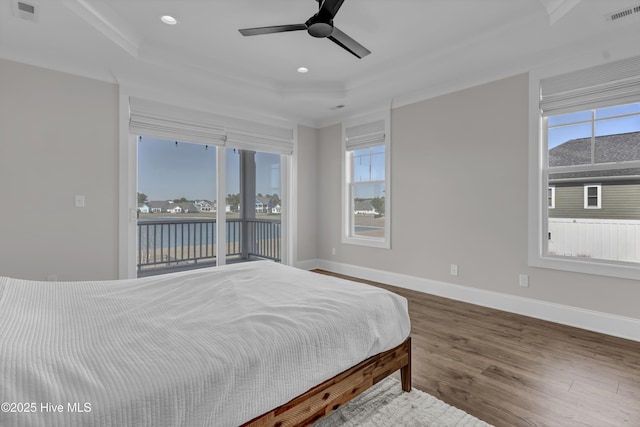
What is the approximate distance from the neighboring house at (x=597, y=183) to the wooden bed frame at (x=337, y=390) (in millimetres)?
2455

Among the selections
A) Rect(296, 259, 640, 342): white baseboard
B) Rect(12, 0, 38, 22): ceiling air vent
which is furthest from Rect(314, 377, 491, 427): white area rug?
Rect(12, 0, 38, 22): ceiling air vent

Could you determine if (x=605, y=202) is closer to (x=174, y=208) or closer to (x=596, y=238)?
(x=596, y=238)

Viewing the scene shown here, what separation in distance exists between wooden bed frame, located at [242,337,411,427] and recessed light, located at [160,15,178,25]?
3.10 m

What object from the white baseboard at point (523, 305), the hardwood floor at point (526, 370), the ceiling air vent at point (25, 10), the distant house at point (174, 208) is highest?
the ceiling air vent at point (25, 10)

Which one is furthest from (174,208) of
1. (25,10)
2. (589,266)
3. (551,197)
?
(589,266)

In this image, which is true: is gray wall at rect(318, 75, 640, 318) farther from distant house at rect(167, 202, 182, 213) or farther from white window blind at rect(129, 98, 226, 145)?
distant house at rect(167, 202, 182, 213)

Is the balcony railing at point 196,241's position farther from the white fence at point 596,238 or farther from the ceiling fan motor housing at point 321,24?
the white fence at point 596,238

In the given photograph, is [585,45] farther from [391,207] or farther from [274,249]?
[274,249]

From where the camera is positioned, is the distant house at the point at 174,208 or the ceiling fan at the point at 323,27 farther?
the distant house at the point at 174,208

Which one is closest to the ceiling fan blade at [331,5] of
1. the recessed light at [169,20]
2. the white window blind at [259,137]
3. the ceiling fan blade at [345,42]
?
the ceiling fan blade at [345,42]

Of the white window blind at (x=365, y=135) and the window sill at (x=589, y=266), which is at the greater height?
the white window blind at (x=365, y=135)

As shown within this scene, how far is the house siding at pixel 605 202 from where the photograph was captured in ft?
9.24

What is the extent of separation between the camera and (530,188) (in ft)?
10.7

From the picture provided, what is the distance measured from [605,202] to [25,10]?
200 inches
